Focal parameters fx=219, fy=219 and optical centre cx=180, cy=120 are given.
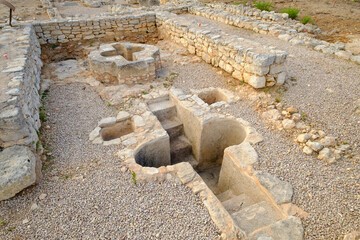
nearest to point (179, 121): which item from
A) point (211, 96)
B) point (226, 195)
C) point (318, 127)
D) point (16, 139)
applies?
point (211, 96)

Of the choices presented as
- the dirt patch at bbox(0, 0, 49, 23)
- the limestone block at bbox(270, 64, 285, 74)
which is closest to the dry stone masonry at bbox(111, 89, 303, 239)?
the limestone block at bbox(270, 64, 285, 74)

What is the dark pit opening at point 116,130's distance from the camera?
5152mm

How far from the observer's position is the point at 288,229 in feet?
9.66

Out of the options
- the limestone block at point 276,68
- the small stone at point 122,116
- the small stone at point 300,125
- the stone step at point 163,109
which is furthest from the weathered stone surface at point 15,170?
the limestone block at point 276,68

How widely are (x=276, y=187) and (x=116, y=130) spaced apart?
3.65 metres

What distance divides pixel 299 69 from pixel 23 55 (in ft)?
24.9

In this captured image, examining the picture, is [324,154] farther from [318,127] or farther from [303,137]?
[318,127]

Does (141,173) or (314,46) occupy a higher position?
(314,46)

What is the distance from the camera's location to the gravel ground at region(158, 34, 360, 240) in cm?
300

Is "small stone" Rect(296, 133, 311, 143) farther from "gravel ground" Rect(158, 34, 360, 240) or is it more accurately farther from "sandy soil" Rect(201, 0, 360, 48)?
"sandy soil" Rect(201, 0, 360, 48)

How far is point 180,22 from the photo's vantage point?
888 cm

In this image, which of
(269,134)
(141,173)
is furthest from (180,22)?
(141,173)

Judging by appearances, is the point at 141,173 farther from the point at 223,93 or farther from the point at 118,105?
the point at 223,93

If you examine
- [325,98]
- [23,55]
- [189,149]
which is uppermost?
[23,55]
